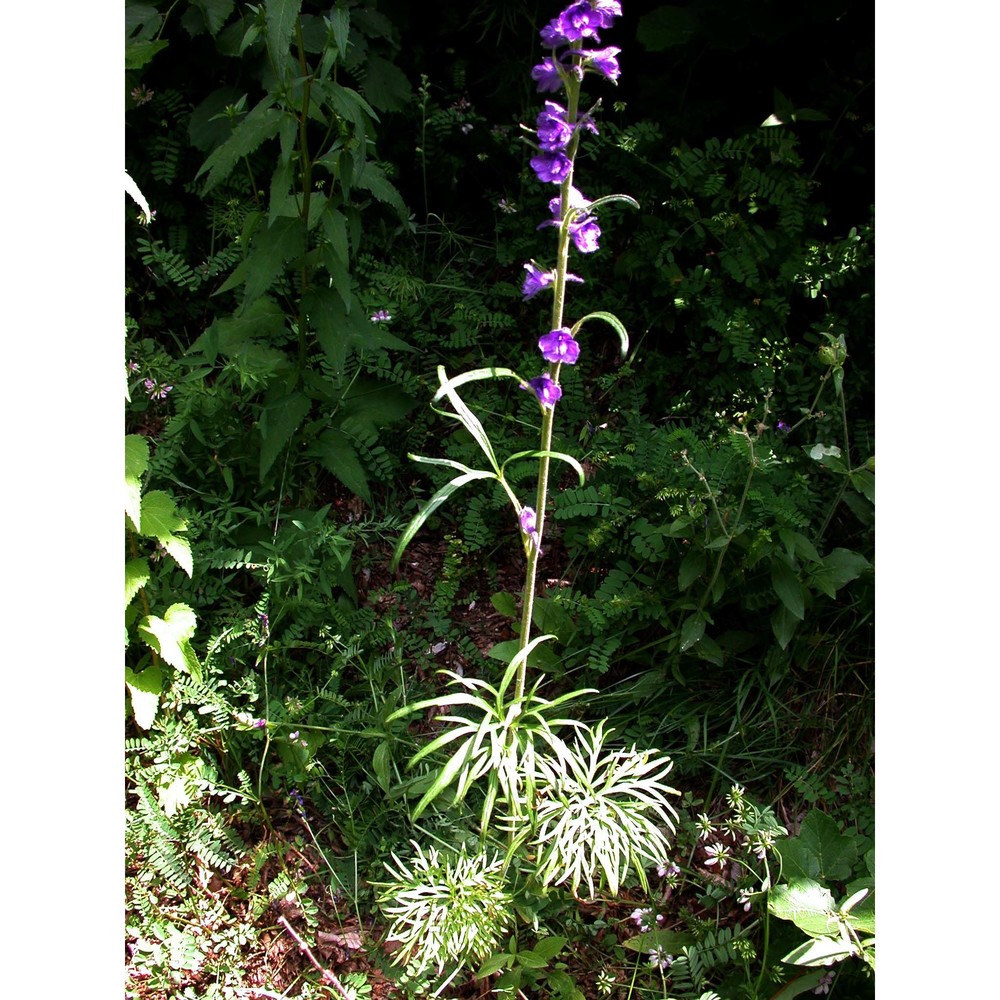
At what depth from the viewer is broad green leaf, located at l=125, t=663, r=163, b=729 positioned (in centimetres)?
189

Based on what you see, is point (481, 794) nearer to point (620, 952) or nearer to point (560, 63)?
point (620, 952)

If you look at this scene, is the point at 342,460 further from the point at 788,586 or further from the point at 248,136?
the point at 788,586

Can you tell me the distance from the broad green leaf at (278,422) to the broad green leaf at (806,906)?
4.43 feet

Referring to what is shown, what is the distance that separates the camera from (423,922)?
1662 millimetres

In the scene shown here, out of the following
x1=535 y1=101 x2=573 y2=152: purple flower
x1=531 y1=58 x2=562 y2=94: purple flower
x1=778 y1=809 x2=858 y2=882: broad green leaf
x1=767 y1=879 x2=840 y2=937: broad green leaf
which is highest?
x1=531 y1=58 x2=562 y2=94: purple flower

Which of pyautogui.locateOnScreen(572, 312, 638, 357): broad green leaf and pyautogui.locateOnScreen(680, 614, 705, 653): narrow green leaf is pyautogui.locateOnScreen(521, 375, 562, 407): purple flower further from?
pyautogui.locateOnScreen(680, 614, 705, 653): narrow green leaf

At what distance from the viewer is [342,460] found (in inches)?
91.3

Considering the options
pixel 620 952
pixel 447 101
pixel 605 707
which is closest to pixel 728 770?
pixel 605 707

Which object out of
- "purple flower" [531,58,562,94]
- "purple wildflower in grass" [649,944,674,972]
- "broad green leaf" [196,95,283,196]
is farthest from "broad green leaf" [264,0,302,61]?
"purple wildflower in grass" [649,944,674,972]

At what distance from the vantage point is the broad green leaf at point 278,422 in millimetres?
2207

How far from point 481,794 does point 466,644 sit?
1.19 ft

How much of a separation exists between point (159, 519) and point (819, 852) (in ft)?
4.48

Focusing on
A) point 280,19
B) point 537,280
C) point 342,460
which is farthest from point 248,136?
point 537,280

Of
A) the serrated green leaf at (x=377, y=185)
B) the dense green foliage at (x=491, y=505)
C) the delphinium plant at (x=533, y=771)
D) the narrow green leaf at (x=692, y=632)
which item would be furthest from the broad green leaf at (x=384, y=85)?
the narrow green leaf at (x=692, y=632)
